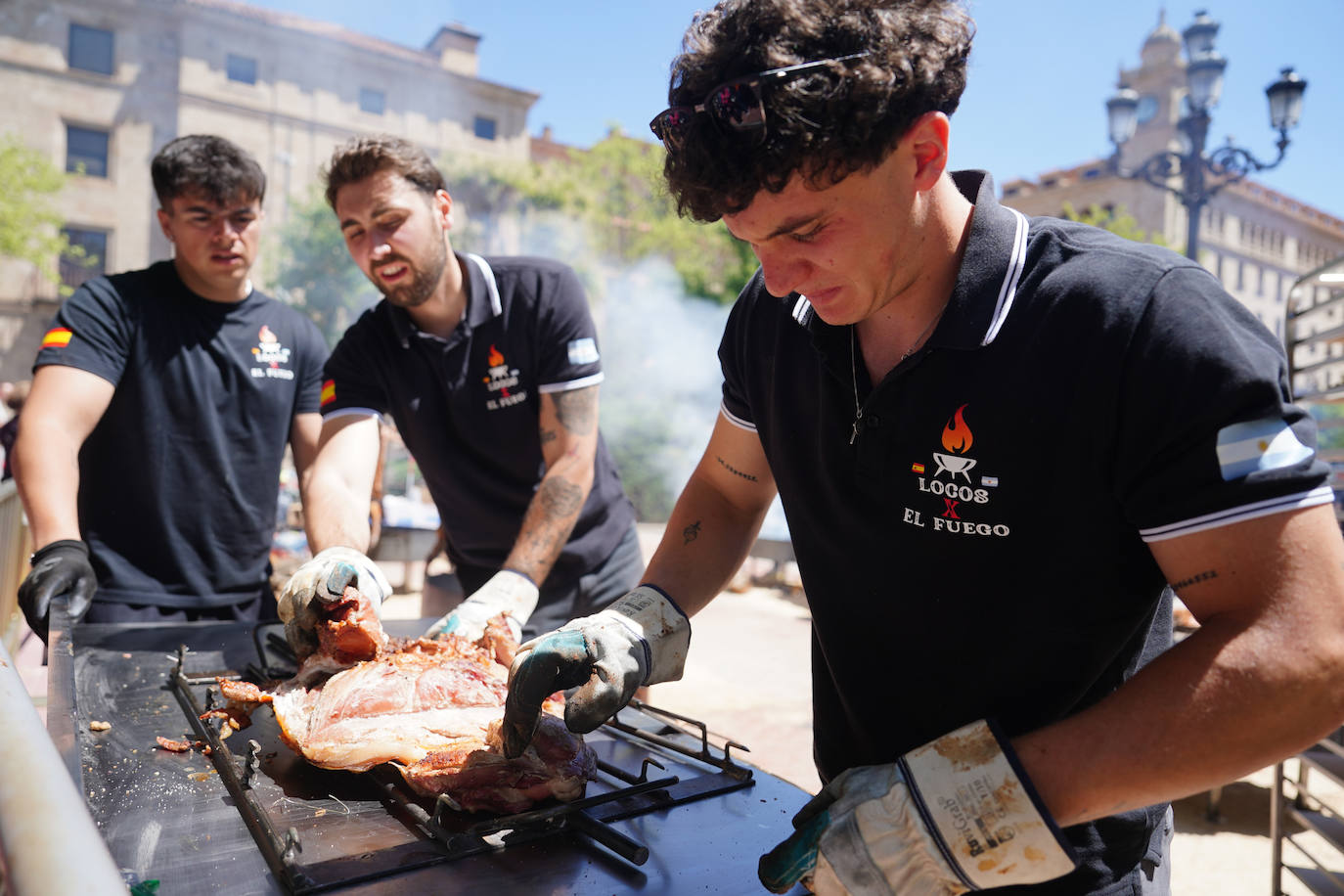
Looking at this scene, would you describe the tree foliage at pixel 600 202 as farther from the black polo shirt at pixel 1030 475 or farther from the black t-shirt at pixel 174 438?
the black polo shirt at pixel 1030 475

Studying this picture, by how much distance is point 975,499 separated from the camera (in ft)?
5.20

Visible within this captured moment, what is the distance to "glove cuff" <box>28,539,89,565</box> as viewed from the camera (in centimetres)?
288

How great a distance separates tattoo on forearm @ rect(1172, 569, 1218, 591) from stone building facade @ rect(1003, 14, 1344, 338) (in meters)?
43.4

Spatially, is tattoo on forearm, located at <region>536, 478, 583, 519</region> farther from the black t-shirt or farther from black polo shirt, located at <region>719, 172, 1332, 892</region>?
black polo shirt, located at <region>719, 172, 1332, 892</region>

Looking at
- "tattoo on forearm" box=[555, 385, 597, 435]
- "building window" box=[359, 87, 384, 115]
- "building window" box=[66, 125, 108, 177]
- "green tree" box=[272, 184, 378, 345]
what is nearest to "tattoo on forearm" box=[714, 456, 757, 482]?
"tattoo on forearm" box=[555, 385, 597, 435]

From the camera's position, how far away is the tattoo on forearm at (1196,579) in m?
1.28

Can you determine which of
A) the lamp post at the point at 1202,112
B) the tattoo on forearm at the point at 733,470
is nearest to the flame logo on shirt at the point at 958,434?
the tattoo on forearm at the point at 733,470

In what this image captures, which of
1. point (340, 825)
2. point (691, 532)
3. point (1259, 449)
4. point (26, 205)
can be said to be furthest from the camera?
point (26, 205)

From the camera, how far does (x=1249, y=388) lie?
1.23m

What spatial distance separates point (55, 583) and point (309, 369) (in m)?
1.48

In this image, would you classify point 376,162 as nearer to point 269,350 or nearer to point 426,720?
point 269,350

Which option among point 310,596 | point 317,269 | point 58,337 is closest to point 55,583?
point 310,596

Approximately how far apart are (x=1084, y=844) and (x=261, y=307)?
3.65 metres

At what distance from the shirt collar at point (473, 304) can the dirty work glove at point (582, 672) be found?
1.91 m
